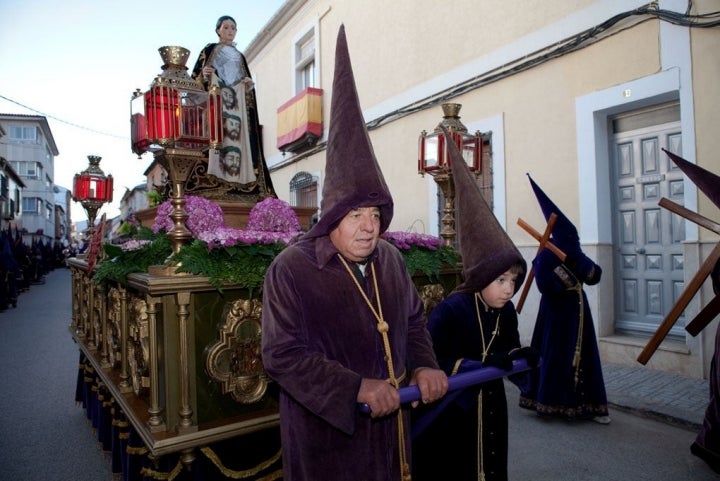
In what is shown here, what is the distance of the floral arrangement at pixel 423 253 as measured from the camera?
334cm

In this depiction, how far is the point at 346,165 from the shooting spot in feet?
5.62

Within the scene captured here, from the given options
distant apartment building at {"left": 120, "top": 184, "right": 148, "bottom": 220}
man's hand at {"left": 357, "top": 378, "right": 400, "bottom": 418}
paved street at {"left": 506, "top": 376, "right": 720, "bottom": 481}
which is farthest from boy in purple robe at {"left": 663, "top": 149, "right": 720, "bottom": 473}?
distant apartment building at {"left": 120, "top": 184, "right": 148, "bottom": 220}

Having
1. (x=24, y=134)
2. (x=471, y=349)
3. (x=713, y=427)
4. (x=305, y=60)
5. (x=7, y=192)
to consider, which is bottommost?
(x=713, y=427)

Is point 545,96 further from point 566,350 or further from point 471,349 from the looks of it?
point 471,349

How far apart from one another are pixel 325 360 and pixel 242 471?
54.7 inches

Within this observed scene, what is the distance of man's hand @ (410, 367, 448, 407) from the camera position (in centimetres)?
164

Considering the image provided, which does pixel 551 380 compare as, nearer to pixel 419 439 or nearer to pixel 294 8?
pixel 419 439

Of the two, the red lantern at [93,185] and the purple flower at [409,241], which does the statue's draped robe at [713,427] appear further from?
the red lantern at [93,185]

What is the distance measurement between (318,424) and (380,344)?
0.35m

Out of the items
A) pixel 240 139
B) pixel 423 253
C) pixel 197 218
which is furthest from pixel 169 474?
pixel 240 139

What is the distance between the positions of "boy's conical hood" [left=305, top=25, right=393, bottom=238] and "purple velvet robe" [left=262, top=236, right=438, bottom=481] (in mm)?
163

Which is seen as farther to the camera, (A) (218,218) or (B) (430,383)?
(A) (218,218)

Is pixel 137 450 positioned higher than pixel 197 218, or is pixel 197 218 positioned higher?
pixel 197 218

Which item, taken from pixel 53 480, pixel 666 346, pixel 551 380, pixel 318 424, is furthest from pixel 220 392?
pixel 666 346
